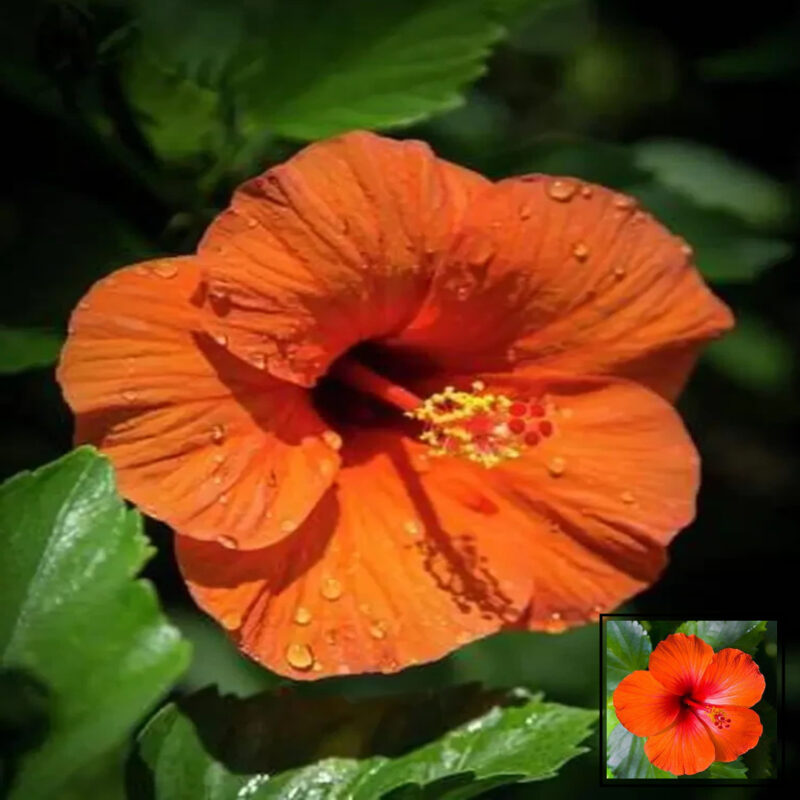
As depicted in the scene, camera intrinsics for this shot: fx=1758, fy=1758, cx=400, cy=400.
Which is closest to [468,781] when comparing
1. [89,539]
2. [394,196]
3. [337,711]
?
[337,711]

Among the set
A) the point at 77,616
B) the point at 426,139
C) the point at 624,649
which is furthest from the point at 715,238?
the point at 77,616

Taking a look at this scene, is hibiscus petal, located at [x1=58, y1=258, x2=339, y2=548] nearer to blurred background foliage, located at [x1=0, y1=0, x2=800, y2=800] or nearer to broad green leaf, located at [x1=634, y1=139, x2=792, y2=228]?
blurred background foliage, located at [x1=0, y1=0, x2=800, y2=800]

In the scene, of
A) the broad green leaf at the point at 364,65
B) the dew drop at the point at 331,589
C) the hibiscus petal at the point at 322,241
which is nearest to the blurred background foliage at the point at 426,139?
the broad green leaf at the point at 364,65

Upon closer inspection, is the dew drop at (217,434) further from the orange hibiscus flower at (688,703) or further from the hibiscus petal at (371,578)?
the orange hibiscus flower at (688,703)

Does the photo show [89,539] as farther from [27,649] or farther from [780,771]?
[780,771]

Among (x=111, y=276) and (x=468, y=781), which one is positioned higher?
(x=111, y=276)

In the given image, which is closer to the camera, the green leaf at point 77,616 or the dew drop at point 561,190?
the green leaf at point 77,616
